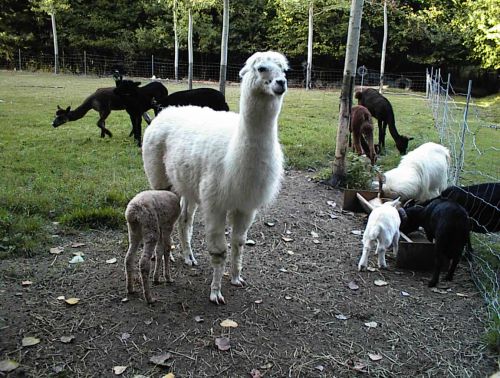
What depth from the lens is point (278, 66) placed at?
126 inches

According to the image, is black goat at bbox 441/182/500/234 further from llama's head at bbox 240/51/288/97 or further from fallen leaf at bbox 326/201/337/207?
llama's head at bbox 240/51/288/97

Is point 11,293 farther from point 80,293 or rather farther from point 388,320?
point 388,320

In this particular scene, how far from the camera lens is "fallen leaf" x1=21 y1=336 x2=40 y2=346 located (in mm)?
2833

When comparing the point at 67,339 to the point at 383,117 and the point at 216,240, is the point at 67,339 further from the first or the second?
the point at 383,117

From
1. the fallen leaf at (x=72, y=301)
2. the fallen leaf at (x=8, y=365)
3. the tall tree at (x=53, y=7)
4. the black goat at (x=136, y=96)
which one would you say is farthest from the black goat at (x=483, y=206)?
the tall tree at (x=53, y=7)

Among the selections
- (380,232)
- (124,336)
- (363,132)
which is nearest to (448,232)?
(380,232)

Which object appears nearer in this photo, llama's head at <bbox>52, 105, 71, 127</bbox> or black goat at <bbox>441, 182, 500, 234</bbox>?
black goat at <bbox>441, 182, 500, 234</bbox>

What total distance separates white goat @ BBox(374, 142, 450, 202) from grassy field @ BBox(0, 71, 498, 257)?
73.3 inches

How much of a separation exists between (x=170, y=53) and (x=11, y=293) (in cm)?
3140

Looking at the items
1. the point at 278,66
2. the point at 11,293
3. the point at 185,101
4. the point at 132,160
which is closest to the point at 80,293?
the point at 11,293

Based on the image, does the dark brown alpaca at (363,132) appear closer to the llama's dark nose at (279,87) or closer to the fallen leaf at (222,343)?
the llama's dark nose at (279,87)

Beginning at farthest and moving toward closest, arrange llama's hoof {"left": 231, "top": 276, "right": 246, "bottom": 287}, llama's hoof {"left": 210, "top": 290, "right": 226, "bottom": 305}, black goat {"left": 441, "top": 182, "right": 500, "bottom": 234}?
1. black goat {"left": 441, "top": 182, "right": 500, "bottom": 234}
2. llama's hoof {"left": 231, "top": 276, "right": 246, "bottom": 287}
3. llama's hoof {"left": 210, "top": 290, "right": 226, "bottom": 305}

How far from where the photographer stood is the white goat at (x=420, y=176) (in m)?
5.83

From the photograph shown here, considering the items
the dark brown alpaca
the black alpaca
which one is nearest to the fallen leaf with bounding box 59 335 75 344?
the dark brown alpaca
